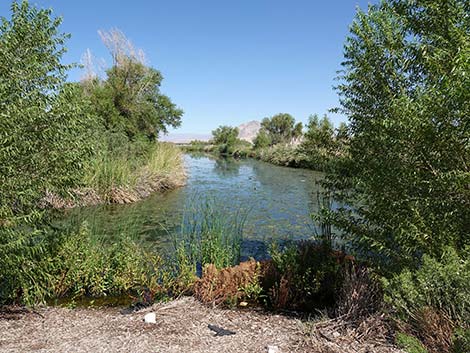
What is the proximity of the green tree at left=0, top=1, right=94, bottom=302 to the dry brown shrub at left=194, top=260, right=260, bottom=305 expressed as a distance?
5.36 feet

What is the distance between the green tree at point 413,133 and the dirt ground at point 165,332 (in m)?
0.95

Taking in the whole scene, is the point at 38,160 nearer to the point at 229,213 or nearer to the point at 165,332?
the point at 165,332

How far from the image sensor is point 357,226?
327 cm

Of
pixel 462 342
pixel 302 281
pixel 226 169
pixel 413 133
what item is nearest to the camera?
pixel 462 342

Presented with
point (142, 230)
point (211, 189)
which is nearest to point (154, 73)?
point (211, 189)

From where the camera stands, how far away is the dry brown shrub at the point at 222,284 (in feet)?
11.1

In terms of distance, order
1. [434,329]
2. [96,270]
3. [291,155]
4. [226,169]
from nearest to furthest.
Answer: [434,329] < [96,270] < [226,169] < [291,155]

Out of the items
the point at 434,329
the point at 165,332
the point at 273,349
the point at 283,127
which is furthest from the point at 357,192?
the point at 283,127

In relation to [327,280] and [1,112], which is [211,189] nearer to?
[327,280]

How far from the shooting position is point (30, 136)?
9.33 ft

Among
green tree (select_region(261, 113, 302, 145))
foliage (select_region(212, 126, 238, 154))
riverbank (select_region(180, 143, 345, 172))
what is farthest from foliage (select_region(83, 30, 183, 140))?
green tree (select_region(261, 113, 302, 145))

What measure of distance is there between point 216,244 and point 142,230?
3.20m

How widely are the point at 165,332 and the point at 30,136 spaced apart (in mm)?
2083

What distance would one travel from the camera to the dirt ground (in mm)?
2449
